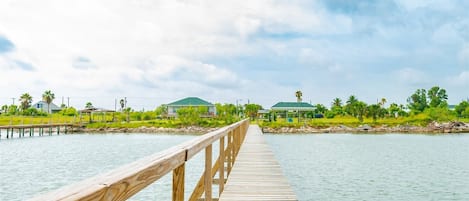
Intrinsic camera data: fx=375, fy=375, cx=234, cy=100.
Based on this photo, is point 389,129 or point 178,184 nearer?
point 178,184

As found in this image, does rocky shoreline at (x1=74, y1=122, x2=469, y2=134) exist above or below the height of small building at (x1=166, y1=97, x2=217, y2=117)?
below

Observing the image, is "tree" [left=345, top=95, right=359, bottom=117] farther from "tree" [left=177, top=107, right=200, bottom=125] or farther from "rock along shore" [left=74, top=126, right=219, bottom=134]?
"tree" [left=177, top=107, right=200, bottom=125]

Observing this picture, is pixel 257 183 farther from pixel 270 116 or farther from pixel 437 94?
pixel 437 94

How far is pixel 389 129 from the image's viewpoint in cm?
5075

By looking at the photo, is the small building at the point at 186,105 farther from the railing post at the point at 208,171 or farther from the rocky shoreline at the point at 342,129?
the railing post at the point at 208,171

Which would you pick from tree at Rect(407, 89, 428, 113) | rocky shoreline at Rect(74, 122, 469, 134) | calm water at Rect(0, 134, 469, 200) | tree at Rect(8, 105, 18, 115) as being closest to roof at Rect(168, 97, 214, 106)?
rocky shoreline at Rect(74, 122, 469, 134)

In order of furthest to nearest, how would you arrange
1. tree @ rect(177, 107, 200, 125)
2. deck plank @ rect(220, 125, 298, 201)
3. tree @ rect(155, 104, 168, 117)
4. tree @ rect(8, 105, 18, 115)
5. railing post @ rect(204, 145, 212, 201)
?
tree @ rect(155, 104, 168, 117)
tree @ rect(8, 105, 18, 115)
tree @ rect(177, 107, 200, 125)
deck plank @ rect(220, 125, 298, 201)
railing post @ rect(204, 145, 212, 201)

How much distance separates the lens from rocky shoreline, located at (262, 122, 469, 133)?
48.3 meters

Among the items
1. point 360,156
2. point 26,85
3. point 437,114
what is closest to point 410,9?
point 437,114

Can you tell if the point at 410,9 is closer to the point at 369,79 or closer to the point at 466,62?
the point at 369,79

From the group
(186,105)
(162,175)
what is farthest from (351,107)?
(162,175)

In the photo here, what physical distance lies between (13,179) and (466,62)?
2900 inches

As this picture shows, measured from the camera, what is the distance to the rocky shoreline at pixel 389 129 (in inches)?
1902

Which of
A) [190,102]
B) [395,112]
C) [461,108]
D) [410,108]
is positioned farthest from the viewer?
[410,108]
